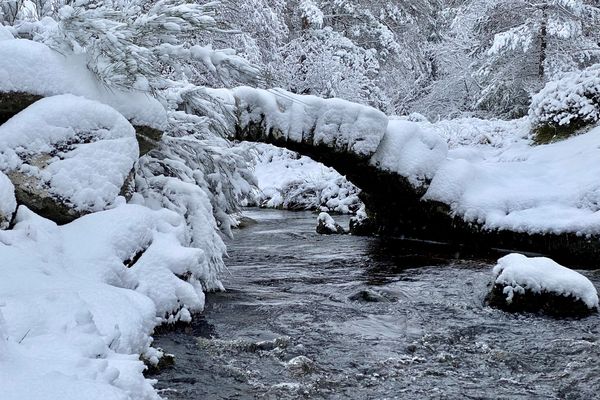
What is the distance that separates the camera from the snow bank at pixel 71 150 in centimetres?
544

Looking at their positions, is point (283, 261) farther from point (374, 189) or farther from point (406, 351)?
point (406, 351)

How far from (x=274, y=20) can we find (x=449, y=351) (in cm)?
1542

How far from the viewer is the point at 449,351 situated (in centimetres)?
506

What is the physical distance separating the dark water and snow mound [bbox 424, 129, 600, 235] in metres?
1.59

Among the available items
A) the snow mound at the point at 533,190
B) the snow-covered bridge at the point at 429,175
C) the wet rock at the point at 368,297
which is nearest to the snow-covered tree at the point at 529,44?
the snow mound at the point at 533,190

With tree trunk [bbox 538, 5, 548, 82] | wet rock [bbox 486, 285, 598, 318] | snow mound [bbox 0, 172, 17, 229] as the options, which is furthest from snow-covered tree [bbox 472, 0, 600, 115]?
snow mound [bbox 0, 172, 17, 229]

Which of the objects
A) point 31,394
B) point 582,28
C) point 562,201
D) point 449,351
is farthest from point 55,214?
point 582,28

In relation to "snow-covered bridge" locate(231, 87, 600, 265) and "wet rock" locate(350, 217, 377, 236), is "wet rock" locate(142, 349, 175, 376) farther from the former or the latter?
"wet rock" locate(350, 217, 377, 236)

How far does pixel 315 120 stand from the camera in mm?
10562

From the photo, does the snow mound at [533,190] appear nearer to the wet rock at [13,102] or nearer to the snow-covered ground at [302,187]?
the snow-covered ground at [302,187]

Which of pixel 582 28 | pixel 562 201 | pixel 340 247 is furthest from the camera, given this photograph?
pixel 582 28

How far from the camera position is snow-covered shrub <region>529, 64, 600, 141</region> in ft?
41.5

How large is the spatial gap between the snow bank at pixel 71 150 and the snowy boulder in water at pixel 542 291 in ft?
13.2

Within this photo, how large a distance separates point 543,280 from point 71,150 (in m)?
4.81
